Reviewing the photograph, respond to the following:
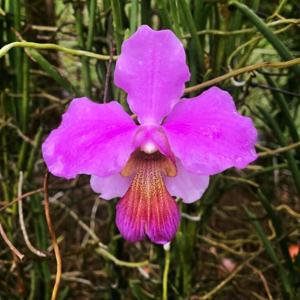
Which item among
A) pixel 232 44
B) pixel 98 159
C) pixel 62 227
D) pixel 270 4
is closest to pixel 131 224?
pixel 98 159

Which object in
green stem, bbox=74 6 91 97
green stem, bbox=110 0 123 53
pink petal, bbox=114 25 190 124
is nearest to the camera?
pink petal, bbox=114 25 190 124

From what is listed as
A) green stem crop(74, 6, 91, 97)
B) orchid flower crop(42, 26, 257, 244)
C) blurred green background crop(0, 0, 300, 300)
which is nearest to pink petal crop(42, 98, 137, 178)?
orchid flower crop(42, 26, 257, 244)

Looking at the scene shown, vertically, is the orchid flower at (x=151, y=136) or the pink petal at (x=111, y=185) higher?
the orchid flower at (x=151, y=136)

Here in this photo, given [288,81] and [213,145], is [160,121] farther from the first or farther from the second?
[288,81]

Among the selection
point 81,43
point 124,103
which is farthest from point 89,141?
point 81,43

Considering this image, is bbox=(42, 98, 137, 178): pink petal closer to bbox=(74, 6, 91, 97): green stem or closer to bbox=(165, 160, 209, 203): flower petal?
bbox=(165, 160, 209, 203): flower petal

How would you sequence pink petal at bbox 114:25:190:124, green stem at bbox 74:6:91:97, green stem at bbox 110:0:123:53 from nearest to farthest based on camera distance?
pink petal at bbox 114:25:190:124, green stem at bbox 110:0:123:53, green stem at bbox 74:6:91:97

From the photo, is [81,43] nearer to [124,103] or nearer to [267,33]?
[124,103]

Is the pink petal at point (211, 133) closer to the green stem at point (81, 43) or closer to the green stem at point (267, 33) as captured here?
the green stem at point (267, 33)

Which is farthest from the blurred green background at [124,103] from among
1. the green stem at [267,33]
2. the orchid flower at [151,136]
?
the orchid flower at [151,136]
